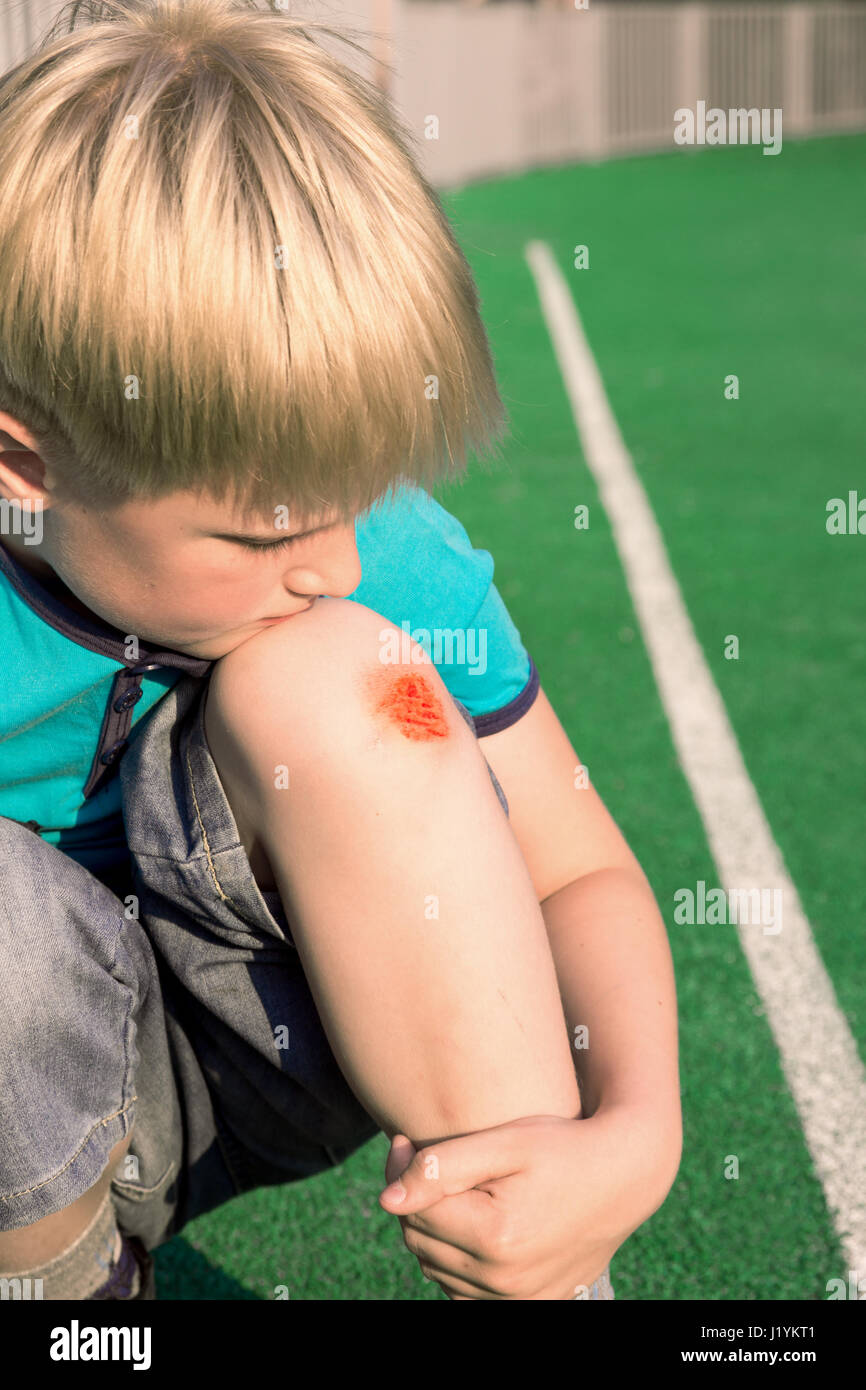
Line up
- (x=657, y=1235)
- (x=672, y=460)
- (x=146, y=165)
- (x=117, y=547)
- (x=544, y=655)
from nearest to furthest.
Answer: (x=146, y=165) → (x=117, y=547) → (x=657, y=1235) → (x=544, y=655) → (x=672, y=460)

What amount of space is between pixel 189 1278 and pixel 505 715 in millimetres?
889

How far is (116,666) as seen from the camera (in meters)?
1.75

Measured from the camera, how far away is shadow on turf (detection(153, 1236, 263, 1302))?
6.66 ft

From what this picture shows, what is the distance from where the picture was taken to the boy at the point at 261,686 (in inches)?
57.6

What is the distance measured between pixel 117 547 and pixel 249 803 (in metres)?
0.31

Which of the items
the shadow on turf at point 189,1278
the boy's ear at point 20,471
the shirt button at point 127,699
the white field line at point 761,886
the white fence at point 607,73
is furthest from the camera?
the white fence at point 607,73

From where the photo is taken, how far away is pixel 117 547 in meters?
1.59

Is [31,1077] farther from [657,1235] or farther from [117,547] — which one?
[657,1235]

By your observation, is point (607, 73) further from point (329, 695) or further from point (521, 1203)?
point (521, 1203)

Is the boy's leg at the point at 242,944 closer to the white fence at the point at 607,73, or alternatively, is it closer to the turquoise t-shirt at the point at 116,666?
the turquoise t-shirt at the point at 116,666

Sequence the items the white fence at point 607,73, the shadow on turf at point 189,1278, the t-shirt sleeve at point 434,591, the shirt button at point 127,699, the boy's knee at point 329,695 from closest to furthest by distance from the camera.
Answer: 1. the boy's knee at point 329,695
2. the shirt button at point 127,699
3. the t-shirt sleeve at point 434,591
4. the shadow on turf at point 189,1278
5. the white fence at point 607,73

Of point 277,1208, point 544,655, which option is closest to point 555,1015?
point 277,1208

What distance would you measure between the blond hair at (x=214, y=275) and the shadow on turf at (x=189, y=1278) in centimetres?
110

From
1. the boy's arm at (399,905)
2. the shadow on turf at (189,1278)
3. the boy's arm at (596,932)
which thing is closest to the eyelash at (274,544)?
the boy's arm at (399,905)
